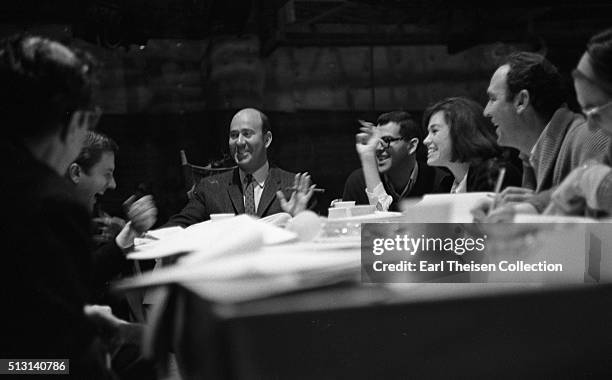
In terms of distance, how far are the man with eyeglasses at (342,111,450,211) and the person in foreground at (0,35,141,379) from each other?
2.80 feet

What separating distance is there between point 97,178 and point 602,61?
1406 millimetres

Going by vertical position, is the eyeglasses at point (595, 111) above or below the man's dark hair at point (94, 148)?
above

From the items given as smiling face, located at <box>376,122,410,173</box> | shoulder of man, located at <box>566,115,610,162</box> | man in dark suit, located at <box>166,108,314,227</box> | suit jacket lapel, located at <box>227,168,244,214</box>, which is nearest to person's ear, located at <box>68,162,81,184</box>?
man in dark suit, located at <box>166,108,314,227</box>

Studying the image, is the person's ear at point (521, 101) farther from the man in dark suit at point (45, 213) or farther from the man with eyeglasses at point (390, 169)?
the man in dark suit at point (45, 213)

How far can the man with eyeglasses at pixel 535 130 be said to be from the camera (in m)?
1.68

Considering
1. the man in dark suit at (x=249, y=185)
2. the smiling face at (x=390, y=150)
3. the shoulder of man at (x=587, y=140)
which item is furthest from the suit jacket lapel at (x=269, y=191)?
the shoulder of man at (x=587, y=140)

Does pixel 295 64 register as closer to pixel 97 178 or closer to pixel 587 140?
pixel 97 178

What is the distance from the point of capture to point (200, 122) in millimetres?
2004

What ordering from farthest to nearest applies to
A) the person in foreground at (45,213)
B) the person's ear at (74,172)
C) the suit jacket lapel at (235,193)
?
the suit jacket lapel at (235,193)
the person's ear at (74,172)
the person in foreground at (45,213)

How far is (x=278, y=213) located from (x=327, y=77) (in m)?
0.47

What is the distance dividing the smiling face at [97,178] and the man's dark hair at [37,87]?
0.33 metres

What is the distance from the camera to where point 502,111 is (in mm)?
1869

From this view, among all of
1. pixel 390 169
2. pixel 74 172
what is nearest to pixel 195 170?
pixel 74 172

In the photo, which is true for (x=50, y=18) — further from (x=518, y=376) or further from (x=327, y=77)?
(x=518, y=376)
